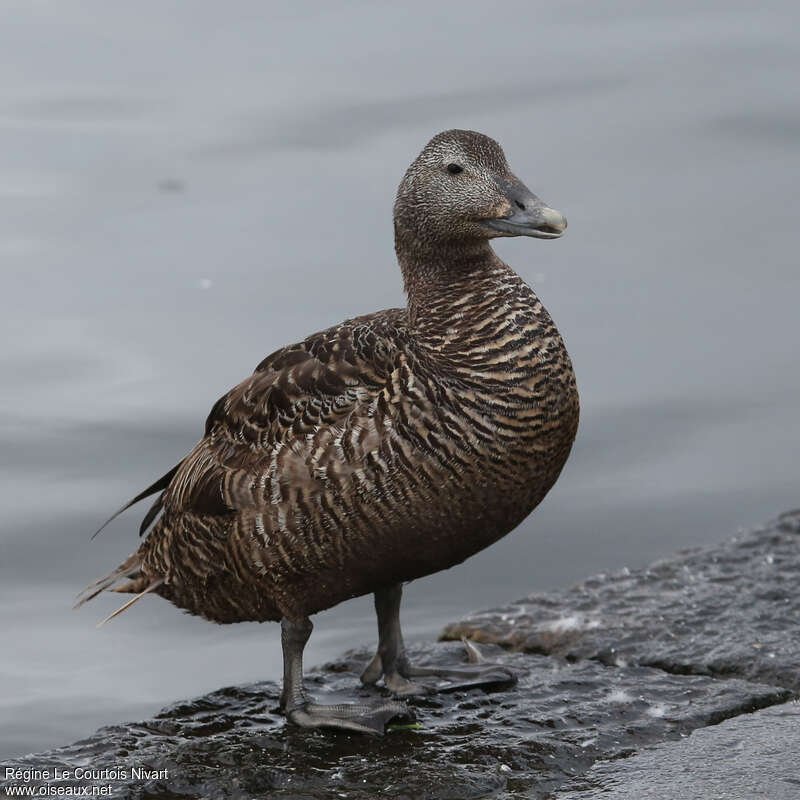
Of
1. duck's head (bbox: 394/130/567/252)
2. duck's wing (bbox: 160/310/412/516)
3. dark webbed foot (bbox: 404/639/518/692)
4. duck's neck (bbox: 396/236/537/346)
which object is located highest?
duck's head (bbox: 394/130/567/252)

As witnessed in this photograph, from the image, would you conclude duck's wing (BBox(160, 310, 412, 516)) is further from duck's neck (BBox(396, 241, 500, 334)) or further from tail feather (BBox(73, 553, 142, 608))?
tail feather (BBox(73, 553, 142, 608))

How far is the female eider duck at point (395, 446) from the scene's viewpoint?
18.9ft

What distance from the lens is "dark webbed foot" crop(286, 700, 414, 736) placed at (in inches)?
233

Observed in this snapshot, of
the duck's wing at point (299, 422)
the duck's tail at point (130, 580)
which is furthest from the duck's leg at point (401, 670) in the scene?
the duck's tail at point (130, 580)


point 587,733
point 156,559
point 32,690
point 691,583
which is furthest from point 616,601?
point 32,690

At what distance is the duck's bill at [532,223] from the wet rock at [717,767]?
5.77 ft

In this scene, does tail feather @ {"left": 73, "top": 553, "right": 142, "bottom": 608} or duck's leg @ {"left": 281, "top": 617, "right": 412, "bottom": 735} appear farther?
tail feather @ {"left": 73, "top": 553, "right": 142, "bottom": 608}

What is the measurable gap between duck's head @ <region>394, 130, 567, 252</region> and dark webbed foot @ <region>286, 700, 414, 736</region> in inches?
63.3

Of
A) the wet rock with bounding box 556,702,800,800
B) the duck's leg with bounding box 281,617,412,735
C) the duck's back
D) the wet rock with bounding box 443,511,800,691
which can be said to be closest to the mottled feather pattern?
the duck's back

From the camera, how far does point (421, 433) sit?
573 centimetres

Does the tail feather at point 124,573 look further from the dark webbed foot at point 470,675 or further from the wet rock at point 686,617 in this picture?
the wet rock at point 686,617

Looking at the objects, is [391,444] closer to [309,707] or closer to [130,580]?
[309,707]

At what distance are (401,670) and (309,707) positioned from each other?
475 mm

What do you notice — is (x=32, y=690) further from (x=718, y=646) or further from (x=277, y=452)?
(x=718, y=646)
